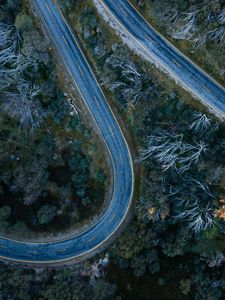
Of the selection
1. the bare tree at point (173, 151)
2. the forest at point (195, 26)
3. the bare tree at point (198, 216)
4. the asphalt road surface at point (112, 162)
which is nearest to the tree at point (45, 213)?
the asphalt road surface at point (112, 162)

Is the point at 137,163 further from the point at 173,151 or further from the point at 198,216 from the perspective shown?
the point at 198,216

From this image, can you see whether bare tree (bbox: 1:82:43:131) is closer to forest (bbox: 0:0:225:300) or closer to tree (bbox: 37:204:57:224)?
forest (bbox: 0:0:225:300)

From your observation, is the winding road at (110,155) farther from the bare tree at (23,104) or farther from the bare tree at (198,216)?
the bare tree at (198,216)

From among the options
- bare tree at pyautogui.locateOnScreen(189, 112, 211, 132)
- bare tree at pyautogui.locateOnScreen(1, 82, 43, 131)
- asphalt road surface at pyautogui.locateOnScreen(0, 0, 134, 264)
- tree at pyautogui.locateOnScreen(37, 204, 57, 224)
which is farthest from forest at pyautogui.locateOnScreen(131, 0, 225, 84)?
tree at pyautogui.locateOnScreen(37, 204, 57, 224)

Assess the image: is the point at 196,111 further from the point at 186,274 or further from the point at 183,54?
the point at 186,274

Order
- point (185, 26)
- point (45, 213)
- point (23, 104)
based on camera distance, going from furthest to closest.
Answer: point (45, 213), point (23, 104), point (185, 26)

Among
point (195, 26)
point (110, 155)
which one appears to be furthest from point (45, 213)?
point (195, 26)
